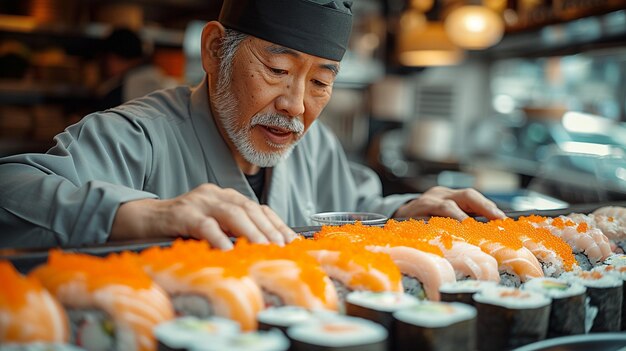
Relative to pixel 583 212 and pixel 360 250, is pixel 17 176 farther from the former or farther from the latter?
pixel 583 212

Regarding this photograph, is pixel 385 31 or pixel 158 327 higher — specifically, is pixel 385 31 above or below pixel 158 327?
above

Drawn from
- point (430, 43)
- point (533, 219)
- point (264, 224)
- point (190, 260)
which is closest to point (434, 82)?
point (430, 43)

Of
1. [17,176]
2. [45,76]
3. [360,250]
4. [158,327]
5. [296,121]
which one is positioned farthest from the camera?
[45,76]

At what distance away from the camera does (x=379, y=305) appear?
102 centimetres

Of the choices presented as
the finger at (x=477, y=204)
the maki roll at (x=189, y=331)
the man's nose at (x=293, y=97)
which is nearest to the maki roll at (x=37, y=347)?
the maki roll at (x=189, y=331)

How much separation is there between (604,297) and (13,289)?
1.03m

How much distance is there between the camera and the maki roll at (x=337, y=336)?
2.78 ft

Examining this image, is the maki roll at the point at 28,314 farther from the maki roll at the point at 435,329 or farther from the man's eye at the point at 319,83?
the man's eye at the point at 319,83

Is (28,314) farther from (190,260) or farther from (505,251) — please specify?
(505,251)

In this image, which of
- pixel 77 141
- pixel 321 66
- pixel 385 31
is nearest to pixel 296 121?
pixel 321 66

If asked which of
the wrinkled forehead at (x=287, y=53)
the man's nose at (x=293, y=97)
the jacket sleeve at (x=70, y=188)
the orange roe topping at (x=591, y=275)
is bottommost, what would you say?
the jacket sleeve at (x=70, y=188)

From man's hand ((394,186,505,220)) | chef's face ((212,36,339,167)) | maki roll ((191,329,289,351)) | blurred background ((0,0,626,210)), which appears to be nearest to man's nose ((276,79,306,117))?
chef's face ((212,36,339,167))

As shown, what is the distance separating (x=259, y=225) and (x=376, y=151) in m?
7.15

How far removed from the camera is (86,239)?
4.21ft
